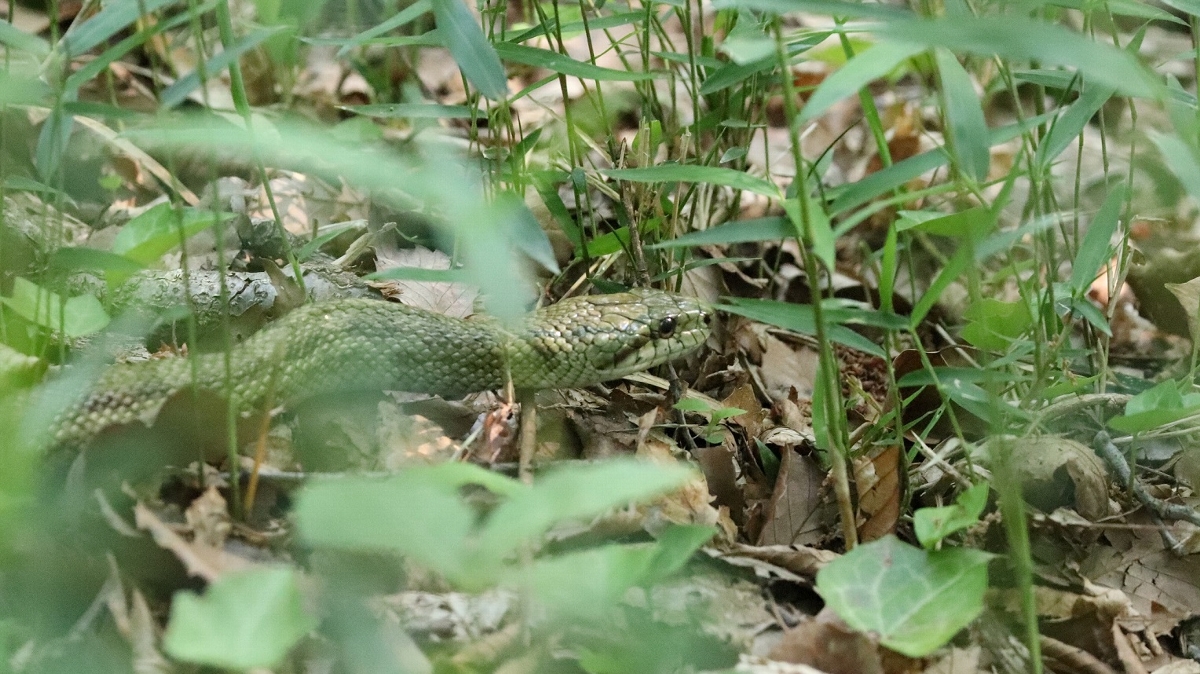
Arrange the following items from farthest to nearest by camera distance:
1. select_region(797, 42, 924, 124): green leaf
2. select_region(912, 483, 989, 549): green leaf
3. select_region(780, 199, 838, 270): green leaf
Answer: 1. select_region(912, 483, 989, 549): green leaf
2. select_region(780, 199, 838, 270): green leaf
3. select_region(797, 42, 924, 124): green leaf

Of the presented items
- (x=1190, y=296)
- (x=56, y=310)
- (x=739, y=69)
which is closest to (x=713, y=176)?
(x=739, y=69)

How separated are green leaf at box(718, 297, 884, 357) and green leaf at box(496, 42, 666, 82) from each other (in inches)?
36.1

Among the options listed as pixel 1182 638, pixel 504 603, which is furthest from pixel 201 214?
pixel 1182 638

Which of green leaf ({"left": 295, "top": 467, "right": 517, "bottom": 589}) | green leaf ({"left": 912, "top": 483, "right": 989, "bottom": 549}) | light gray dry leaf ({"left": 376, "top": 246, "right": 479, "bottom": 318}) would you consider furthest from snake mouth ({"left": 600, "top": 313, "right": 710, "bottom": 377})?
green leaf ({"left": 295, "top": 467, "right": 517, "bottom": 589})

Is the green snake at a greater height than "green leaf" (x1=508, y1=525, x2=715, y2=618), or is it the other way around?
"green leaf" (x1=508, y1=525, x2=715, y2=618)

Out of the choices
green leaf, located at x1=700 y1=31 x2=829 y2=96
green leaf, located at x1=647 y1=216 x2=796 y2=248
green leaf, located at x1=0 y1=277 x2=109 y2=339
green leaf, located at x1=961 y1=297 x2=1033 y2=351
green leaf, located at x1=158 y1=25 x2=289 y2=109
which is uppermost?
green leaf, located at x1=158 y1=25 x2=289 y2=109

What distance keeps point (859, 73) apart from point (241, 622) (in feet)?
5.92

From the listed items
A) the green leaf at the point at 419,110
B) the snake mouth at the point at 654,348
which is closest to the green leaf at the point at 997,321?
the snake mouth at the point at 654,348

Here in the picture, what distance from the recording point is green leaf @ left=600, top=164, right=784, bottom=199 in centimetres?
274

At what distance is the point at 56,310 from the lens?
10.6 feet

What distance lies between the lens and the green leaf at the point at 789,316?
2.96 m

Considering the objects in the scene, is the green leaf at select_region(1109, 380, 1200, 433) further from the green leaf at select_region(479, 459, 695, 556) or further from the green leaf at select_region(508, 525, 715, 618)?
the green leaf at select_region(479, 459, 695, 556)

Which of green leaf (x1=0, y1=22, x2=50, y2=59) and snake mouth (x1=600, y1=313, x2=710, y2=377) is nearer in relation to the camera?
green leaf (x1=0, y1=22, x2=50, y2=59)

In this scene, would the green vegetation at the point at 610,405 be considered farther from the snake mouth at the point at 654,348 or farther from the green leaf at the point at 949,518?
the snake mouth at the point at 654,348
